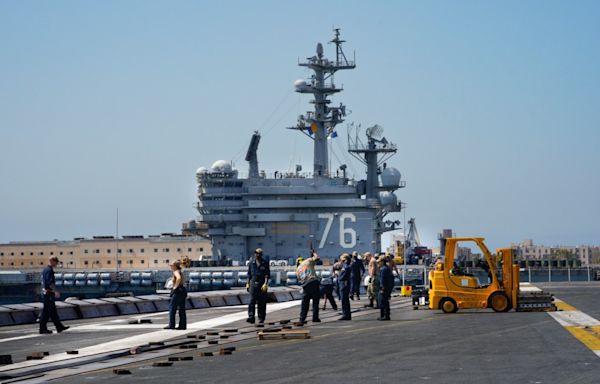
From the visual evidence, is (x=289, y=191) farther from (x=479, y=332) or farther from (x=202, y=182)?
(x=479, y=332)

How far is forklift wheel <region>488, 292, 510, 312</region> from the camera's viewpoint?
31359mm

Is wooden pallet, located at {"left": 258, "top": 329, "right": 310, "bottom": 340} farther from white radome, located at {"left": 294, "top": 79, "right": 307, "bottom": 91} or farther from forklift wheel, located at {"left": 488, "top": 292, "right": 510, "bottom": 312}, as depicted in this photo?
white radome, located at {"left": 294, "top": 79, "right": 307, "bottom": 91}

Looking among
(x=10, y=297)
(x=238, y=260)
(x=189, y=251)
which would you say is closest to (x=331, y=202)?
(x=238, y=260)

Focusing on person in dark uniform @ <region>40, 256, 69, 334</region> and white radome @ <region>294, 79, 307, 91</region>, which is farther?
white radome @ <region>294, 79, 307, 91</region>

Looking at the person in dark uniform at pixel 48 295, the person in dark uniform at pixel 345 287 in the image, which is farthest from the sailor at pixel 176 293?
the person in dark uniform at pixel 345 287

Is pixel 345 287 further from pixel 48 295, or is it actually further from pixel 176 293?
pixel 48 295

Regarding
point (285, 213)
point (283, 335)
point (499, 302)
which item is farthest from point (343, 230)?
point (283, 335)

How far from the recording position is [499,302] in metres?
31.4

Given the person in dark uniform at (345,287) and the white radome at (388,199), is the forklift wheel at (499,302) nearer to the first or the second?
the person in dark uniform at (345,287)

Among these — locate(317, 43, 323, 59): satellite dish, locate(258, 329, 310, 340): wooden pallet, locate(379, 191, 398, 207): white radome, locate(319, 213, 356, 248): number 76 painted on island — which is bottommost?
locate(258, 329, 310, 340): wooden pallet

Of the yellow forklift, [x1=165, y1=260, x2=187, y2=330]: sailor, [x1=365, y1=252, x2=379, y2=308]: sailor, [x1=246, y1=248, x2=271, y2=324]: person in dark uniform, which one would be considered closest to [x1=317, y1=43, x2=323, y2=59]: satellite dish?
[x1=365, y1=252, x2=379, y2=308]: sailor

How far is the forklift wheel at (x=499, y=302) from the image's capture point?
3136cm

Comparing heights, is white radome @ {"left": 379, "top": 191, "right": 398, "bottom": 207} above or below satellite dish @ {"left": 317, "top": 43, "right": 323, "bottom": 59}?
below

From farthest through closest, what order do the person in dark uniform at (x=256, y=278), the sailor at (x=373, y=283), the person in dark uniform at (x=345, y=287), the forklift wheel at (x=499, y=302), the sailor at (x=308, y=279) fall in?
the sailor at (x=373, y=283) → the forklift wheel at (x=499, y=302) → the person in dark uniform at (x=345, y=287) → the person in dark uniform at (x=256, y=278) → the sailor at (x=308, y=279)
